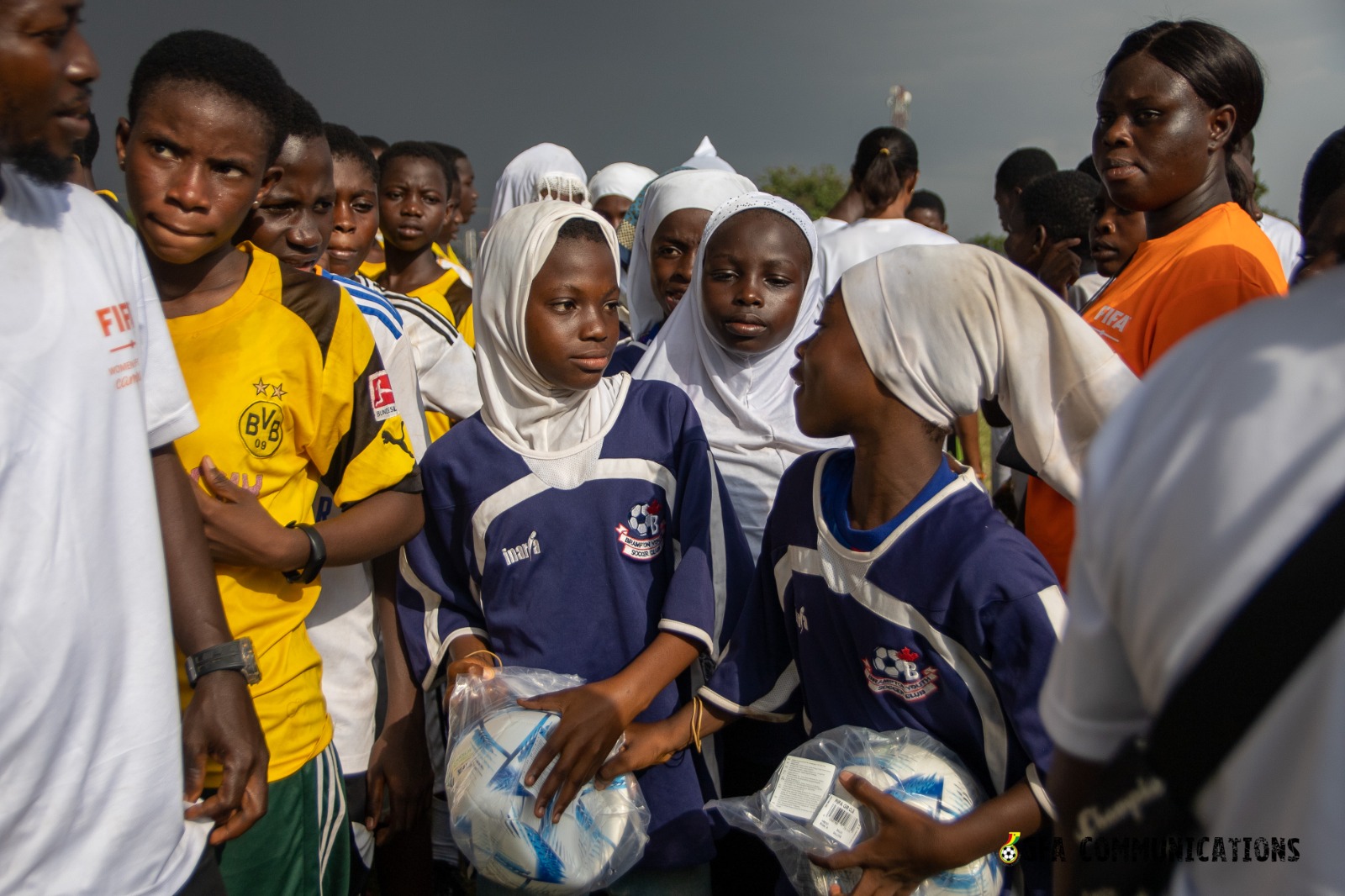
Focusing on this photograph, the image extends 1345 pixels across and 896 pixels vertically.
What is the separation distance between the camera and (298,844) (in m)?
2.01

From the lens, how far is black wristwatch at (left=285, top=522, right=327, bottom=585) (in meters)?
1.99

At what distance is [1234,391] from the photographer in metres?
0.77

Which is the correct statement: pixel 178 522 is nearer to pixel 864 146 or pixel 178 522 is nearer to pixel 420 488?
pixel 420 488

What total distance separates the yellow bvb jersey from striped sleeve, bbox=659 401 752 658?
68 centimetres

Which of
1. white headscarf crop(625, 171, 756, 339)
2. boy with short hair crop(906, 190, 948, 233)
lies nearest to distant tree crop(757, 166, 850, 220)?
boy with short hair crop(906, 190, 948, 233)

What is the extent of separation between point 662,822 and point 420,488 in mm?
974

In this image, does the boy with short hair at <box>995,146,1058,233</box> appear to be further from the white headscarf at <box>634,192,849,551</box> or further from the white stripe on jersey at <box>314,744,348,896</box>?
the white stripe on jersey at <box>314,744,348,896</box>

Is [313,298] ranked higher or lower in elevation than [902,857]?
higher

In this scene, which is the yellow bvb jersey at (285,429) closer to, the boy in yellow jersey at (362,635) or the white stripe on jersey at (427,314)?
the boy in yellow jersey at (362,635)

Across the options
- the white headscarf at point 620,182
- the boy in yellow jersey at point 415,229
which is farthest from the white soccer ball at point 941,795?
the white headscarf at point 620,182

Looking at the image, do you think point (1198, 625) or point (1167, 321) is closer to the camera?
point (1198, 625)

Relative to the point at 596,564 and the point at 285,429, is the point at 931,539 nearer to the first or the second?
the point at 596,564

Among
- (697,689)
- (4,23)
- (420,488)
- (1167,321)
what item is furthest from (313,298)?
(1167,321)

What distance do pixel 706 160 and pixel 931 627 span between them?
4.33 meters
